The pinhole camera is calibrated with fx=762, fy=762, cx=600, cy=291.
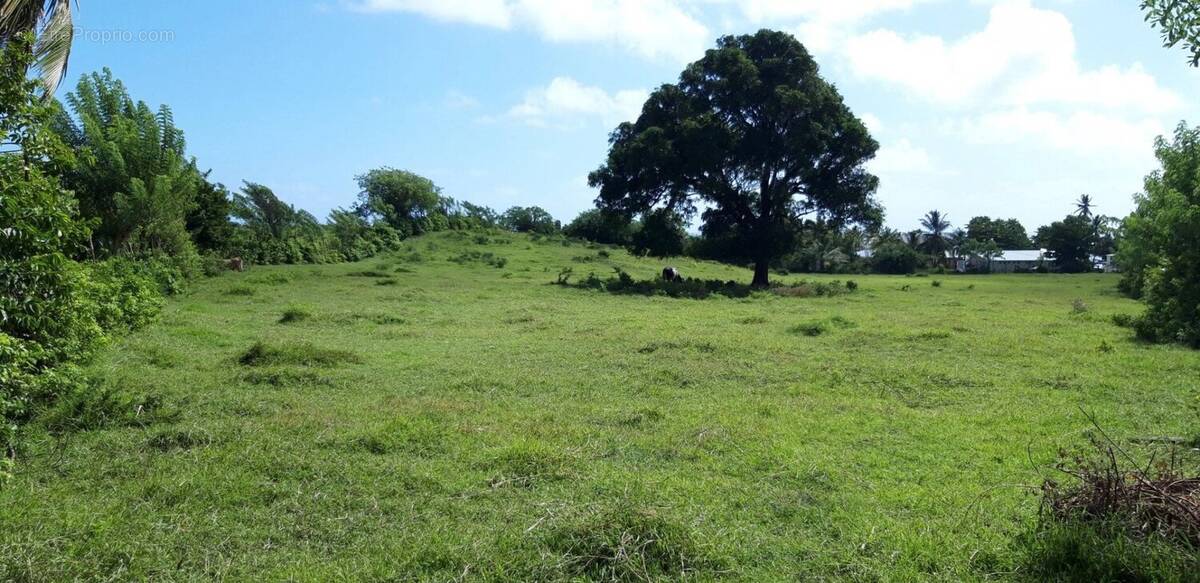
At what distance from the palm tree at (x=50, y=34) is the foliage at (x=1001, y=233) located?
96532mm

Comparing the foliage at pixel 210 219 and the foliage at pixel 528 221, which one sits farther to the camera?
the foliage at pixel 528 221

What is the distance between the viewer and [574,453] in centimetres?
637

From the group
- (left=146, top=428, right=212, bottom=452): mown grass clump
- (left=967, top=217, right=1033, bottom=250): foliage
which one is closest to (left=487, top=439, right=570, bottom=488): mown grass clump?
(left=146, top=428, right=212, bottom=452): mown grass clump

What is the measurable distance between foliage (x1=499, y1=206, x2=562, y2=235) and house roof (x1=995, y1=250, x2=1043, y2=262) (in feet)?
160

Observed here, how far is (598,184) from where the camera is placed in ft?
97.0

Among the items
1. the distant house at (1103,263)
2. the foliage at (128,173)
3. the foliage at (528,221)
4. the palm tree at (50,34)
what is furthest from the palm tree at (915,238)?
the palm tree at (50,34)

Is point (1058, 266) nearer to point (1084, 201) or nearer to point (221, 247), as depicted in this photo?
point (1084, 201)

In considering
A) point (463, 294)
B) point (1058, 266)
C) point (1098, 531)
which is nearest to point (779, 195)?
point (463, 294)

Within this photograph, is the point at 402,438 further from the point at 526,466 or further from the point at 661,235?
the point at 661,235

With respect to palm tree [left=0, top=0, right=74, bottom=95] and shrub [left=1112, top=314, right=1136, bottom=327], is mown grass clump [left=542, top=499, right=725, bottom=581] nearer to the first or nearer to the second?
palm tree [left=0, top=0, right=74, bottom=95]

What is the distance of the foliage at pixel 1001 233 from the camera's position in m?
93.2

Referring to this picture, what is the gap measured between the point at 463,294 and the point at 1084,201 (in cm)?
9679

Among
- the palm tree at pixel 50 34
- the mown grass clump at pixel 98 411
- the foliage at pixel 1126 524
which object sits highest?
the palm tree at pixel 50 34

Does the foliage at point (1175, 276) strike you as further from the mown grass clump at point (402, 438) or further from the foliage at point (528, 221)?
the foliage at point (528, 221)
